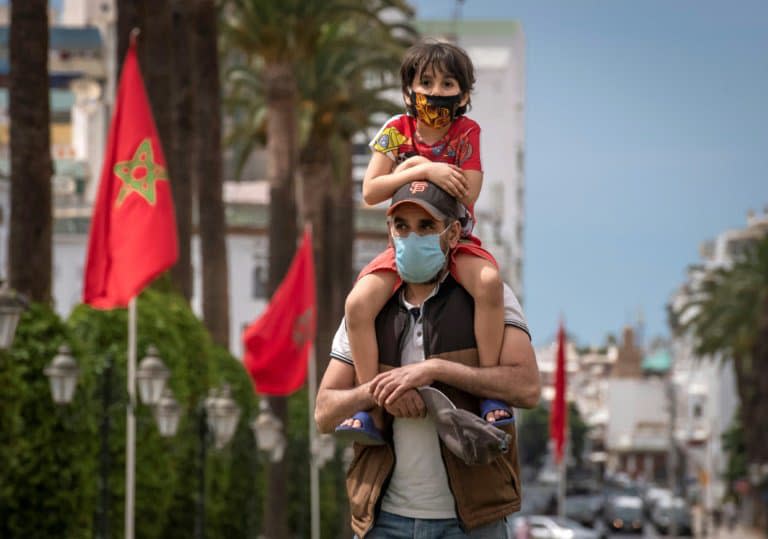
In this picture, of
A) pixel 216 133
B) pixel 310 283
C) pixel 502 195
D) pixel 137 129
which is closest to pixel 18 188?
pixel 137 129

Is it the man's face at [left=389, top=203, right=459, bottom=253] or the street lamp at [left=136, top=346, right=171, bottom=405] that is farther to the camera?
the street lamp at [left=136, top=346, right=171, bottom=405]

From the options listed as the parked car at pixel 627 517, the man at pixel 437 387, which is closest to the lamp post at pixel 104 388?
the man at pixel 437 387

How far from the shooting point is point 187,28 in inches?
1432

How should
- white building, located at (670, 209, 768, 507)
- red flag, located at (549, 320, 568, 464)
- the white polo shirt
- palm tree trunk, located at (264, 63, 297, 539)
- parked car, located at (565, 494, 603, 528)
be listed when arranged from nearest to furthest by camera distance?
the white polo shirt < red flag, located at (549, 320, 568, 464) < palm tree trunk, located at (264, 63, 297, 539) < parked car, located at (565, 494, 603, 528) < white building, located at (670, 209, 768, 507)

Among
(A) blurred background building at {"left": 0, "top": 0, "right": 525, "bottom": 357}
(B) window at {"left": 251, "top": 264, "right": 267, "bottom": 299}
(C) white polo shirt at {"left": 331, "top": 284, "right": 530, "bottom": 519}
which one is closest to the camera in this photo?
(C) white polo shirt at {"left": 331, "top": 284, "right": 530, "bottom": 519}

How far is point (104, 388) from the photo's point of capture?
20641 mm

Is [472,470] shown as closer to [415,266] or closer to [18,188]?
[415,266]

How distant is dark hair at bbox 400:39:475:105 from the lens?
633 centimetres

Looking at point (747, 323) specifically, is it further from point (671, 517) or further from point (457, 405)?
point (457, 405)

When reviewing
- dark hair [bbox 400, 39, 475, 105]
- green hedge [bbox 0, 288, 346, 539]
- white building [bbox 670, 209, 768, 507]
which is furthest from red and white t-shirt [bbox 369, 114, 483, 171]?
white building [bbox 670, 209, 768, 507]

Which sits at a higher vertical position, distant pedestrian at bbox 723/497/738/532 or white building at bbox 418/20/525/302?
white building at bbox 418/20/525/302

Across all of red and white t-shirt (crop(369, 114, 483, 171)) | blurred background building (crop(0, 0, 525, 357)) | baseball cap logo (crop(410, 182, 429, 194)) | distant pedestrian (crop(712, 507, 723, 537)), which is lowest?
distant pedestrian (crop(712, 507, 723, 537))

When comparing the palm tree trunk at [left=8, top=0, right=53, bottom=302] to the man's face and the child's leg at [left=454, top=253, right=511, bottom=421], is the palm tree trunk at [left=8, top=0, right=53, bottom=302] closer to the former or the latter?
the man's face

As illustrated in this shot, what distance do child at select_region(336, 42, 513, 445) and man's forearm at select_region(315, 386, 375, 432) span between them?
39 mm
